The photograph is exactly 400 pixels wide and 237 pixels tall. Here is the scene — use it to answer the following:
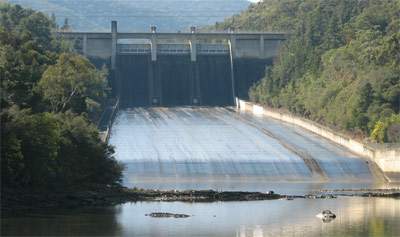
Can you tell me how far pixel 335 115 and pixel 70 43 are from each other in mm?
40852

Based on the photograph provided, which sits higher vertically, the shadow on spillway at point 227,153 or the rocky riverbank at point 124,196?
the shadow on spillway at point 227,153

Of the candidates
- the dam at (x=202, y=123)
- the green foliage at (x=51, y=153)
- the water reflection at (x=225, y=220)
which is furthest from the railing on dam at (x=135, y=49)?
the water reflection at (x=225, y=220)

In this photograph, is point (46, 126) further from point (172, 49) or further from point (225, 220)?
point (172, 49)

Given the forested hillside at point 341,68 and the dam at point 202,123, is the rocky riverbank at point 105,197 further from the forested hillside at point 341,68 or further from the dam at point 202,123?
the forested hillside at point 341,68

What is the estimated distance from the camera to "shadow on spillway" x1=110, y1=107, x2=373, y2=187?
96625 mm

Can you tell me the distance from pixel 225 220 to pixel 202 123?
2317 inches

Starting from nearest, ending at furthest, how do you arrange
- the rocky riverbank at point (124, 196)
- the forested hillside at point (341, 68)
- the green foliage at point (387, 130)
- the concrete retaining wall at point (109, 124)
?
the rocky riverbank at point (124, 196)
the green foliage at point (387, 130)
the concrete retaining wall at point (109, 124)
the forested hillside at point (341, 68)

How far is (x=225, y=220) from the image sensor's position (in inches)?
2744

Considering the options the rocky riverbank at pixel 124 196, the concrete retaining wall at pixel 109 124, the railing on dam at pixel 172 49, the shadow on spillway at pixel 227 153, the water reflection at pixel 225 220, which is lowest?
the water reflection at pixel 225 220

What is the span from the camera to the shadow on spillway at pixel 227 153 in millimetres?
96625

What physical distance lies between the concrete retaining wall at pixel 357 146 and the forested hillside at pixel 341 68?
130cm

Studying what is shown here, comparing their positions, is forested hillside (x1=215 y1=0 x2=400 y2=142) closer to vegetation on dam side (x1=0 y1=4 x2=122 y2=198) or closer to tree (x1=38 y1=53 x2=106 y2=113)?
vegetation on dam side (x1=0 y1=4 x2=122 y2=198)

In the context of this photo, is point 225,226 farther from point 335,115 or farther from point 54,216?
A: point 335,115

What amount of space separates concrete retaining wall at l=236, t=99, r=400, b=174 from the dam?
64 cm
